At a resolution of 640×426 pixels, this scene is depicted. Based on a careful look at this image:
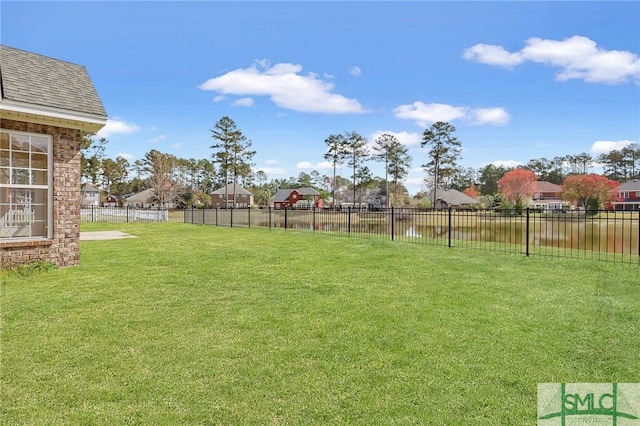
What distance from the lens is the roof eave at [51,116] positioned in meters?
5.61

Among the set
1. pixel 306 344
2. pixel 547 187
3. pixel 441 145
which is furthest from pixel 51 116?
pixel 547 187

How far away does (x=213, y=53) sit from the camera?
47.9 feet

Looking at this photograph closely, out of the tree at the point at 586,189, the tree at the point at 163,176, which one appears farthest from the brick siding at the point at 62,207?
the tree at the point at 586,189

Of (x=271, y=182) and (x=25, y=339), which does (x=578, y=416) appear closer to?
(x=25, y=339)

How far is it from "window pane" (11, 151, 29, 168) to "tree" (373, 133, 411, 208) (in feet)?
138

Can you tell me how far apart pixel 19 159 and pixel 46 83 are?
144cm

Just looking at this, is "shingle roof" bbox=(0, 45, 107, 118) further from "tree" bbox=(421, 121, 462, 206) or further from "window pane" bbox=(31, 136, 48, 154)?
"tree" bbox=(421, 121, 462, 206)

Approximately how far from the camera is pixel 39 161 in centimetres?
645

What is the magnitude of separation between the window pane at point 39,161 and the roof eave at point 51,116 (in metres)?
0.61

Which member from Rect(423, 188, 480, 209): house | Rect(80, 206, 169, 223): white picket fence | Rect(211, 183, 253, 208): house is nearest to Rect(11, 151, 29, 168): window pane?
Rect(80, 206, 169, 223): white picket fence

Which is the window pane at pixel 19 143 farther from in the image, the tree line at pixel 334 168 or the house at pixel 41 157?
the tree line at pixel 334 168

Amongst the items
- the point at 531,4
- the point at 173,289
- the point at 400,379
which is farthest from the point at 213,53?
the point at 400,379

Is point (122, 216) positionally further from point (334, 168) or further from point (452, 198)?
point (452, 198)

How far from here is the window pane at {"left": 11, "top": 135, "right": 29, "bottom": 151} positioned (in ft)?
19.9
